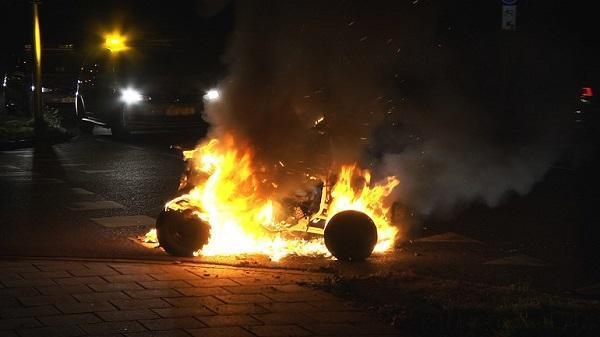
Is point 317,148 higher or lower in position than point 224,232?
higher

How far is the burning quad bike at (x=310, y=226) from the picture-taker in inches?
303

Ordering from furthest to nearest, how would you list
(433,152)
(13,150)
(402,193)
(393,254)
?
(13,150) < (433,152) < (402,193) < (393,254)

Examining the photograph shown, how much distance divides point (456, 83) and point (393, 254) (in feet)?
21.9

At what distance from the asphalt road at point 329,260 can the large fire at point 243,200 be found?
1.41 ft

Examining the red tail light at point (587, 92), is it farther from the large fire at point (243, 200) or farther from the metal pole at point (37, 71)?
the large fire at point (243, 200)

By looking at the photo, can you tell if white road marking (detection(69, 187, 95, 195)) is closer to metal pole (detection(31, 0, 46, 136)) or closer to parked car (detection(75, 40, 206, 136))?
metal pole (detection(31, 0, 46, 136))

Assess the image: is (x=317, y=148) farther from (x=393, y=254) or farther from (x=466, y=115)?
(x=466, y=115)

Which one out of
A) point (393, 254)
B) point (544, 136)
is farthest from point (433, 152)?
point (544, 136)

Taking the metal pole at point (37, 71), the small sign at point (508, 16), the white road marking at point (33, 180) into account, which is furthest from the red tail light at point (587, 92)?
the white road marking at point (33, 180)

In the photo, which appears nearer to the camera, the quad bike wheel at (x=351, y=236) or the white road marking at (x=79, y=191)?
the quad bike wheel at (x=351, y=236)

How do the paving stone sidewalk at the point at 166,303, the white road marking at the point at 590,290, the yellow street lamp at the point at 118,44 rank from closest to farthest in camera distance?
the paving stone sidewalk at the point at 166,303
the white road marking at the point at 590,290
the yellow street lamp at the point at 118,44

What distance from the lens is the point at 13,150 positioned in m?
18.2

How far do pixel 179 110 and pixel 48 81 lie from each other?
7.18 metres

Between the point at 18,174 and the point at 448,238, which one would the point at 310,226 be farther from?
the point at 18,174
